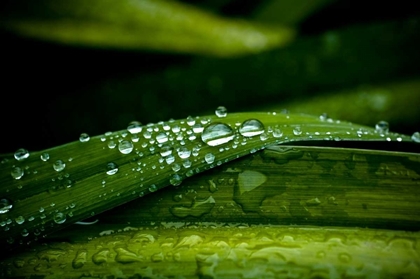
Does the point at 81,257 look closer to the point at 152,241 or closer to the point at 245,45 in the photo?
the point at 152,241

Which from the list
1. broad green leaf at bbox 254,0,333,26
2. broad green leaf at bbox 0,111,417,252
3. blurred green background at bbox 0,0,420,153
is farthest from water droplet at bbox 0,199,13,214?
broad green leaf at bbox 254,0,333,26

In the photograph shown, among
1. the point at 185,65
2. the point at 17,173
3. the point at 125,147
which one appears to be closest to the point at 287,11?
the point at 185,65

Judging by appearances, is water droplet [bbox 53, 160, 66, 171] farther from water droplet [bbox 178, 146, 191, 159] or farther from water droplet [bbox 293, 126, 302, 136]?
water droplet [bbox 293, 126, 302, 136]

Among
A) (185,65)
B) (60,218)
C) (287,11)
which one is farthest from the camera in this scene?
(287,11)

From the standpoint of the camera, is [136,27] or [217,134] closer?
[217,134]

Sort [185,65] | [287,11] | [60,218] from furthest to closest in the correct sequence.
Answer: [287,11], [185,65], [60,218]

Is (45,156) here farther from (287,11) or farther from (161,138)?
(287,11)

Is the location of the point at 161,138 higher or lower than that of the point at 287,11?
lower
